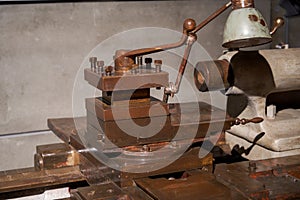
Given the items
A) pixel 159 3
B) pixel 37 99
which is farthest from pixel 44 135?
pixel 159 3

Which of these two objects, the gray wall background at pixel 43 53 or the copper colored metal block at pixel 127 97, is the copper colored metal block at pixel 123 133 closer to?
the copper colored metal block at pixel 127 97

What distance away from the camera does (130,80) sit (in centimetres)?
148

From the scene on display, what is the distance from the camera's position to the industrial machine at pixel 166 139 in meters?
1.39

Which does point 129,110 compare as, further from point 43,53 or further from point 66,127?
point 43,53

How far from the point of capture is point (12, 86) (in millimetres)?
2186

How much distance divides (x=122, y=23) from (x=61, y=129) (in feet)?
2.28

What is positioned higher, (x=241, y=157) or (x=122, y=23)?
(x=122, y=23)

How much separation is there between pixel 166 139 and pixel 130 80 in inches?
9.0

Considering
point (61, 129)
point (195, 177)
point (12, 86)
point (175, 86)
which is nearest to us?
point (195, 177)

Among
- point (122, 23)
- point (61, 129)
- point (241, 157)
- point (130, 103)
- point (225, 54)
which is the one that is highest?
point (122, 23)

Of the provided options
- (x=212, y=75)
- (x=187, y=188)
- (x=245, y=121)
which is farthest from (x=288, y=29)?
(x=187, y=188)

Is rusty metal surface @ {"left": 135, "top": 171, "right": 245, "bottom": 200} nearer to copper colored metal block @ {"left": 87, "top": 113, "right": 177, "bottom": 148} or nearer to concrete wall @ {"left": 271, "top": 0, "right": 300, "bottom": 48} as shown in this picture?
copper colored metal block @ {"left": 87, "top": 113, "right": 177, "bottom": 148}

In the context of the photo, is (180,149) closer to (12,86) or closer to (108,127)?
(108,127)

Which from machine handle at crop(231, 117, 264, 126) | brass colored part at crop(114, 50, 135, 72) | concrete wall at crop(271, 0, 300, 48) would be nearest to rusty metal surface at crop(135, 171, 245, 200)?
machine handle at crop(231, 117, 264, 126)
